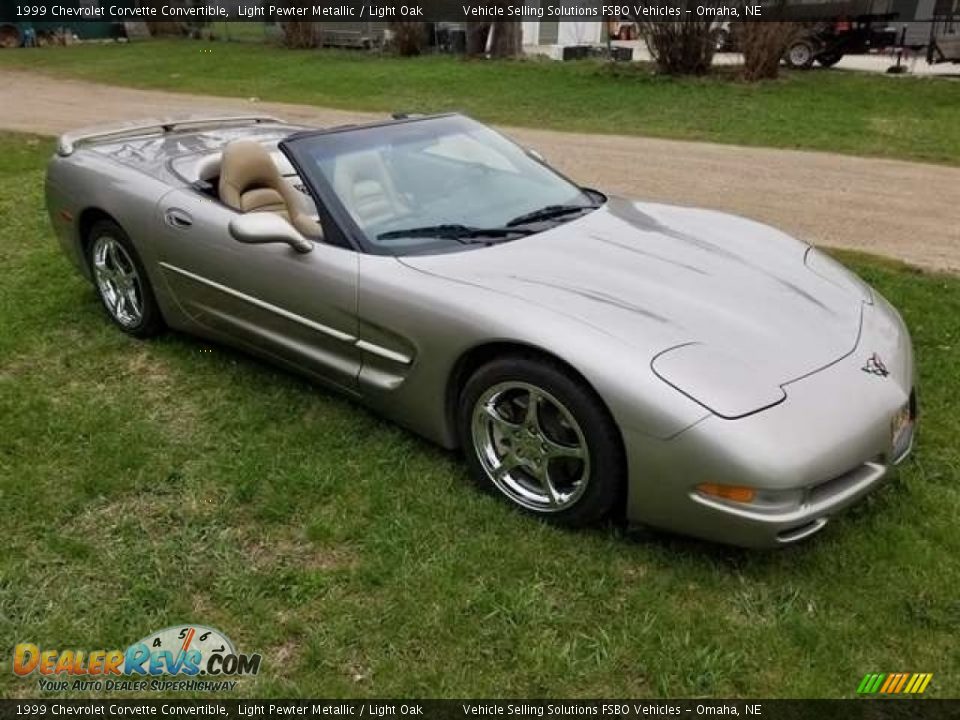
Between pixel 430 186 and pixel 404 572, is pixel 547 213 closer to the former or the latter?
pixel 430 186

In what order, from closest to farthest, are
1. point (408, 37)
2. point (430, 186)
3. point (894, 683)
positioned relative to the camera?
point (894, 683), point (430, 186), point (408, 37)

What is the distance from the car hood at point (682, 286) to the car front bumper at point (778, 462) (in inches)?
5.9

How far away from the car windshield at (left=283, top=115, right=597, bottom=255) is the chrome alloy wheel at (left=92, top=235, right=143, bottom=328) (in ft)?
4.53

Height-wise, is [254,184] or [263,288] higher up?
[254,184]

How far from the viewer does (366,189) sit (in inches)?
135

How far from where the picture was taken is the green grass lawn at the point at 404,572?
2352mm

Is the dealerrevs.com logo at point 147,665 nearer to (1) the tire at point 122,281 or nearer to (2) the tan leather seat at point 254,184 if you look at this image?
(2) the tan leather seat at point 254,184

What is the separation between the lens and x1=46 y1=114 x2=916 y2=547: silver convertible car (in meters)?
2.49

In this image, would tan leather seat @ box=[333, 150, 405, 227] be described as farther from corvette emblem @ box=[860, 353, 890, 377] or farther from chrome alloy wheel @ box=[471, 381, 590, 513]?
corvette emblem @ box=[860, 353, 890, 377]

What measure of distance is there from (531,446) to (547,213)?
1.18m

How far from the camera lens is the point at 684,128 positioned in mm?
11672

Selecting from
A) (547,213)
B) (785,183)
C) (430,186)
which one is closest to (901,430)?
(547,213)

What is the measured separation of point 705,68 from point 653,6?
4.75ft

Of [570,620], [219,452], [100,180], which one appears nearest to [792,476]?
[570,620]
